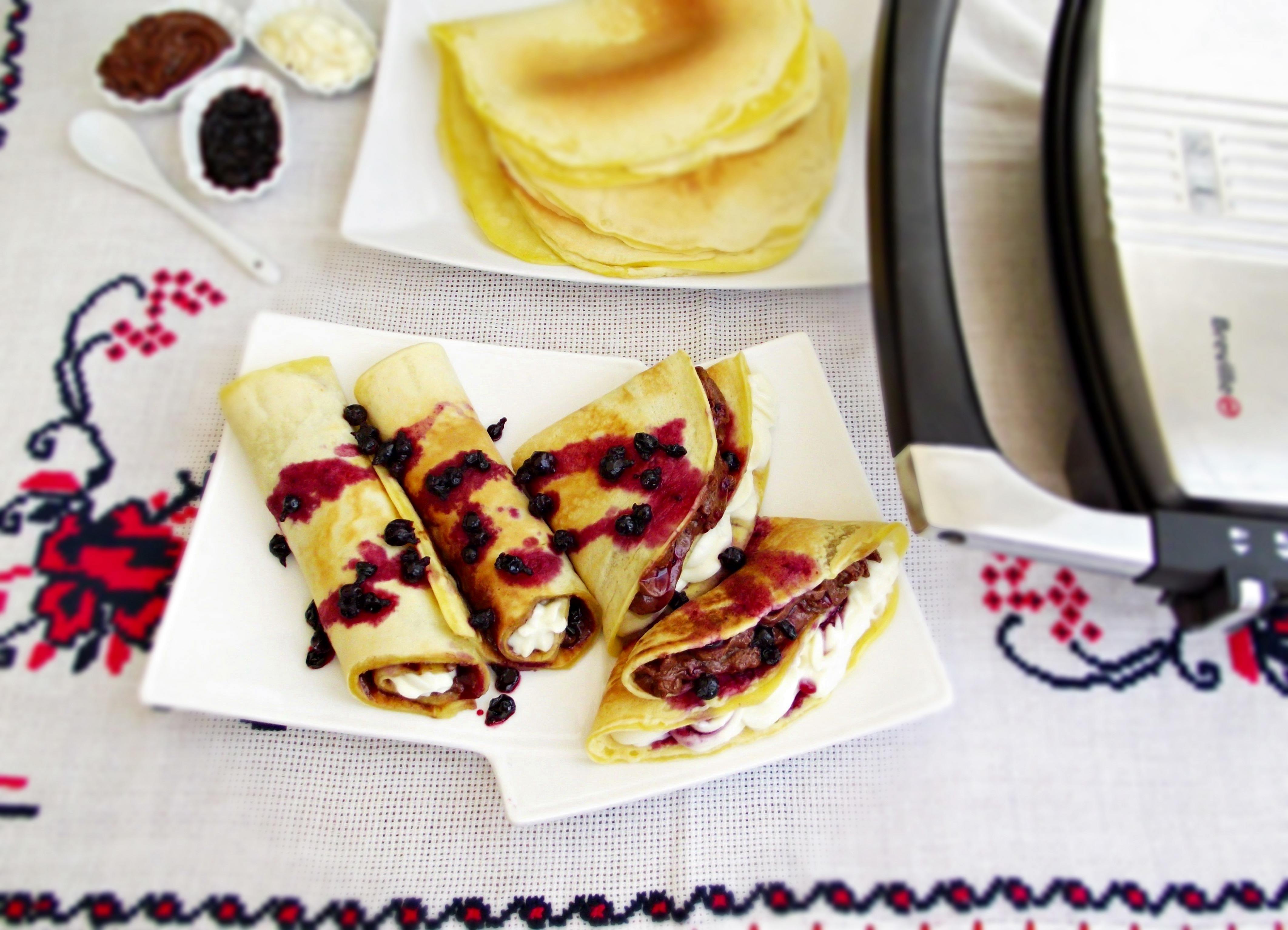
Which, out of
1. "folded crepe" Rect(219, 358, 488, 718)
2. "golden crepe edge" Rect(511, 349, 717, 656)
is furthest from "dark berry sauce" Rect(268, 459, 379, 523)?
"golden crepe edge" Rect(511, 349, 717, 656)

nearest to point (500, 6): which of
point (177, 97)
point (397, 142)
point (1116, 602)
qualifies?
point (397, 142)

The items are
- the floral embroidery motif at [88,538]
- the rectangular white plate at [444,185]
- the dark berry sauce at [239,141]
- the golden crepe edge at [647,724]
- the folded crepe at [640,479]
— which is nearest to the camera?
the golden crepe edge at [647,724]

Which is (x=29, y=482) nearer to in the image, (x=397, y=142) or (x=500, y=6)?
(x=397, y=142)

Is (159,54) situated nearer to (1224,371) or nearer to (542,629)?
(542,629)

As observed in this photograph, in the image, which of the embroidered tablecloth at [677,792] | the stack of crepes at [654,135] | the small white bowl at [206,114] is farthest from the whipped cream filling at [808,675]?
the small white bowl at [206,114]

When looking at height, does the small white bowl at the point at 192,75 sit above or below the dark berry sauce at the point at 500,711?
above

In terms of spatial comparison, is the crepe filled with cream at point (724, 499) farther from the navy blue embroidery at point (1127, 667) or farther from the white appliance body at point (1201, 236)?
the white appliance body at point (1201, 236)
